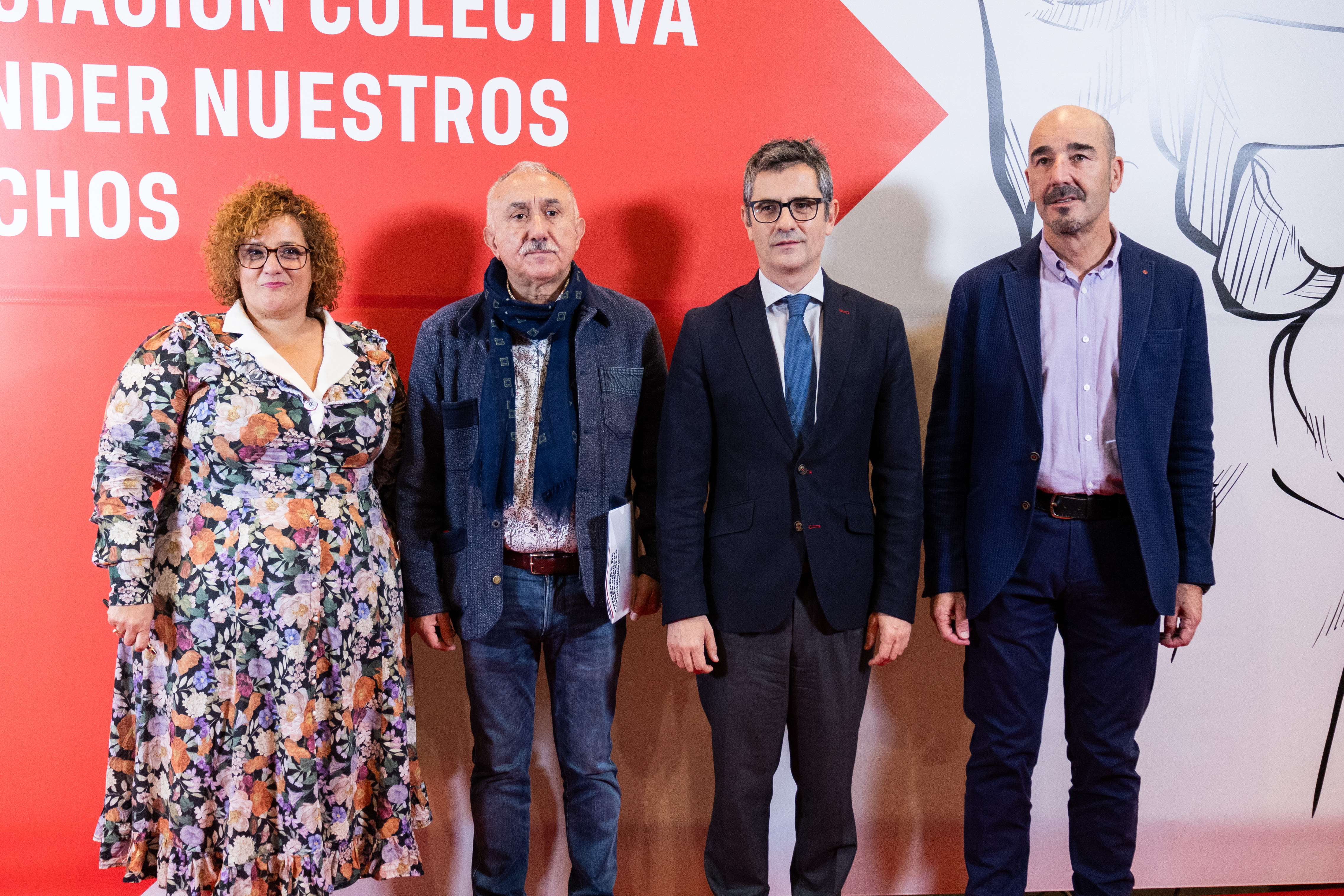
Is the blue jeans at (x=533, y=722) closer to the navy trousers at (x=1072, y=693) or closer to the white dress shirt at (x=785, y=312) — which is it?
the white dress shirt at (x=785, y=312)

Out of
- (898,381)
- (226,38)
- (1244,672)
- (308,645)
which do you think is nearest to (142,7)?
(226,38)

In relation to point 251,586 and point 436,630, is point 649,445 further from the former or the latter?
point 251,586

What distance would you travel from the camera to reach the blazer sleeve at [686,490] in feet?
5.97

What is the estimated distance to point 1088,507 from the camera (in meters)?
1.89

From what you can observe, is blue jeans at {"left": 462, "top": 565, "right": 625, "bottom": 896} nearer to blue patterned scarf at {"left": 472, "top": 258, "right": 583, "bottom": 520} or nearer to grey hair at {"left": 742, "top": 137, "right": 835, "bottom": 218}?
blue patterned scarf at {"left": 472, "top": 258, "right": 583, "bottom": 520}

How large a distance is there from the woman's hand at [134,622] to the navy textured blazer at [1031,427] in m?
1.67

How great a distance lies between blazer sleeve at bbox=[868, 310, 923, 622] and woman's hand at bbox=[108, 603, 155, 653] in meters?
1.50

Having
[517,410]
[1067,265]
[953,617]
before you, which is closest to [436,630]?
[517,410]

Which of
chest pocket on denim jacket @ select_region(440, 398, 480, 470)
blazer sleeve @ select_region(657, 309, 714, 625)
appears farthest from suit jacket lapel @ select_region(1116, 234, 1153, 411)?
chest pocket on denim jacket @ select_region(440, 398, 480, 470)

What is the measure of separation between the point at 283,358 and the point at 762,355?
3.34 ft

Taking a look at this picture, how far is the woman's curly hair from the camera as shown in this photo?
186 cm

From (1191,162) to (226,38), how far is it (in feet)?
8.62

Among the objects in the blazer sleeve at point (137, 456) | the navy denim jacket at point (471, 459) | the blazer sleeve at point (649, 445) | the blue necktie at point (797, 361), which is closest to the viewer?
the blazer sleeve at point (137, 456)

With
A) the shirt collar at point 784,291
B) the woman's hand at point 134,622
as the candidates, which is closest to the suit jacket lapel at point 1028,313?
the shirt collar at point 784,291
